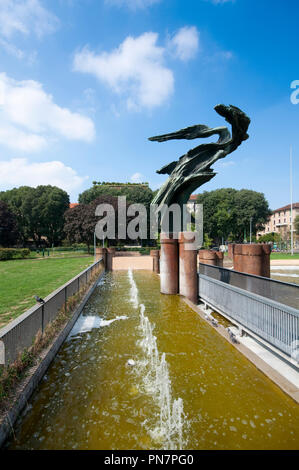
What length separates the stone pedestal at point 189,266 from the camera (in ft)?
30.6

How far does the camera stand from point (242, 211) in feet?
189

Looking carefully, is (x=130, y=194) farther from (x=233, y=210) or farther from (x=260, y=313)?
(x=260, y=313)

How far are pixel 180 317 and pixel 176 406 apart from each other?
415 centimetres

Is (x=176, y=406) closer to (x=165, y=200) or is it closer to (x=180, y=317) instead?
(x=180, y=317)

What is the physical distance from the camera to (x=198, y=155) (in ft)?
32.7

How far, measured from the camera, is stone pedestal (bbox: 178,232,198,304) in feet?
30.6

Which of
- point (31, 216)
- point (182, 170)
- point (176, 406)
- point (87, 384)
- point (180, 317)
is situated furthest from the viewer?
point (31, 216)

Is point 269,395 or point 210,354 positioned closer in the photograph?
point 269,395

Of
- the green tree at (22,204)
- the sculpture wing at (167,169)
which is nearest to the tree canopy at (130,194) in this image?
the green tree at (22,204)

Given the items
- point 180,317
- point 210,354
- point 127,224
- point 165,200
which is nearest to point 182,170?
point 165,200

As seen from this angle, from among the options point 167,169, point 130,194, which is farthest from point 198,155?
point 130,194

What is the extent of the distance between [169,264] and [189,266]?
1198 mm

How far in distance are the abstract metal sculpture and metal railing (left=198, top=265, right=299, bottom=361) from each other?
4331 mm

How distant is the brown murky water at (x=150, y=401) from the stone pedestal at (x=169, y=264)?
15.1 feet
